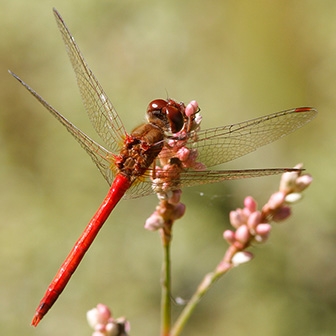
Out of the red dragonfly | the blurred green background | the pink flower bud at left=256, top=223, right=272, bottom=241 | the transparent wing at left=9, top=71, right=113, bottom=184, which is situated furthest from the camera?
the blurred green background

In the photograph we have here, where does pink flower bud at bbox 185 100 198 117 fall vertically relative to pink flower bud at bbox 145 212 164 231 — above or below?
above

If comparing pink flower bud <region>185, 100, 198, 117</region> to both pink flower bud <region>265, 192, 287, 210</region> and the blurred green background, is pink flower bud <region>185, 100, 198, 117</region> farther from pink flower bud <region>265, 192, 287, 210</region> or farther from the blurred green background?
the blurred green background

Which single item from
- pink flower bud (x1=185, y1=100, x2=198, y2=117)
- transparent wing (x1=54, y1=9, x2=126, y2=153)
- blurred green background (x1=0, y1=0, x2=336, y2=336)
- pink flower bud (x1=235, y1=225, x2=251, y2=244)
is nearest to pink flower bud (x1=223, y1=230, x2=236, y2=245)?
pink flower bud (x1=235, y1=225, x2=251, y2=244)

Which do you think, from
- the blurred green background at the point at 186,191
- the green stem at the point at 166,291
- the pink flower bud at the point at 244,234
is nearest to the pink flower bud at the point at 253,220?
the pink flower bud at the point at 244,234

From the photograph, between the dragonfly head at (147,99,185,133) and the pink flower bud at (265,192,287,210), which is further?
the dragonfly head at (147,99,185,133)

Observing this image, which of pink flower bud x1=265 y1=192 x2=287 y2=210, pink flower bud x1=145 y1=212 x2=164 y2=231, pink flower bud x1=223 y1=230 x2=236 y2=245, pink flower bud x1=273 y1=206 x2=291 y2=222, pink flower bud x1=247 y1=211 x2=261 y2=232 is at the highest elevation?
pink flower bud x1=265 y1=192 x2=287 y2=210

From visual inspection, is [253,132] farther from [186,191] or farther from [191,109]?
[186,191]

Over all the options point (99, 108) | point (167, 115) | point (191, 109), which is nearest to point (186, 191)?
point (99, 108)

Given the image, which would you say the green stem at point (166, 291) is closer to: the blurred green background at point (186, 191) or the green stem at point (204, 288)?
the green stem at point (204, 288)
